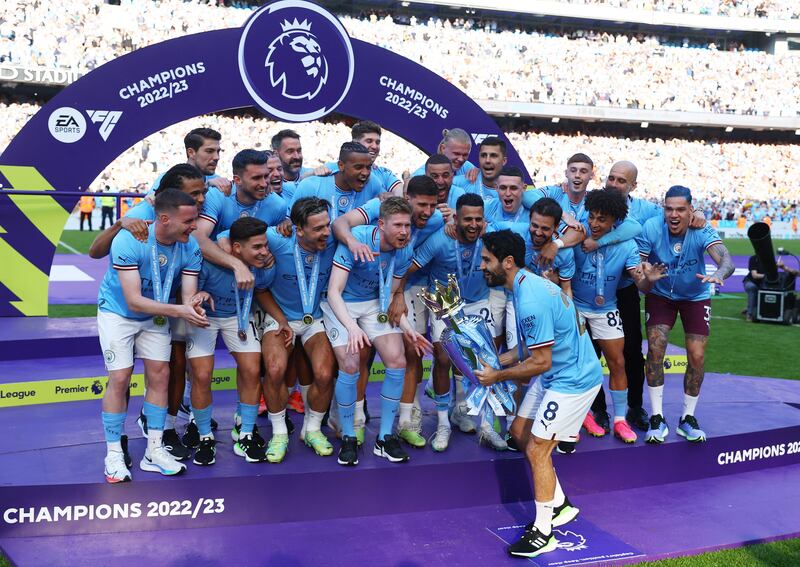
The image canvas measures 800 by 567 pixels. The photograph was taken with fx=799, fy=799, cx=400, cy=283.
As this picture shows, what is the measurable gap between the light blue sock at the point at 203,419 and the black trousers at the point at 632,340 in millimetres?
3112

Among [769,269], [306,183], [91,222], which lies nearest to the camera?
[306,183]

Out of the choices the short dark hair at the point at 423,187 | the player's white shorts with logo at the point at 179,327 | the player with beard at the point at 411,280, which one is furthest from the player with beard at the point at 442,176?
the player's white shorts with logo at the point at 179,327

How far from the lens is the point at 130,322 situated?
4.88 metres

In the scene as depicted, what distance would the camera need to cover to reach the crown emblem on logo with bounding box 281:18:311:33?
776 centimetres

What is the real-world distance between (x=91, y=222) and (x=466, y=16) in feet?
85.0

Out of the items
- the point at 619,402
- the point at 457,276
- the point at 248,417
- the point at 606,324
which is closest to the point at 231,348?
the point at 248,417

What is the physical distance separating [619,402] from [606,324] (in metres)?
0.59

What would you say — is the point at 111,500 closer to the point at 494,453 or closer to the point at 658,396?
the point at 494,453

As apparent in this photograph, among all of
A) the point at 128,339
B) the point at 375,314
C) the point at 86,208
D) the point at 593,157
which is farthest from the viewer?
the point at 593,157

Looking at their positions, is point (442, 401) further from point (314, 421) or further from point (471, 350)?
point (471, 350)

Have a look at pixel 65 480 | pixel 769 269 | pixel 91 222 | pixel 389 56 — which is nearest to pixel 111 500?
pixel 65 480

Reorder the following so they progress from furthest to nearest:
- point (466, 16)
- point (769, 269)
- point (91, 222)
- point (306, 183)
Answer: point (466, 16), point (91, 222), point (769, 269), point (306, 183)

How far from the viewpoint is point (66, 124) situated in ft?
25.4

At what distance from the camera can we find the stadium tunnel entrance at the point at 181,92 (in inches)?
303
